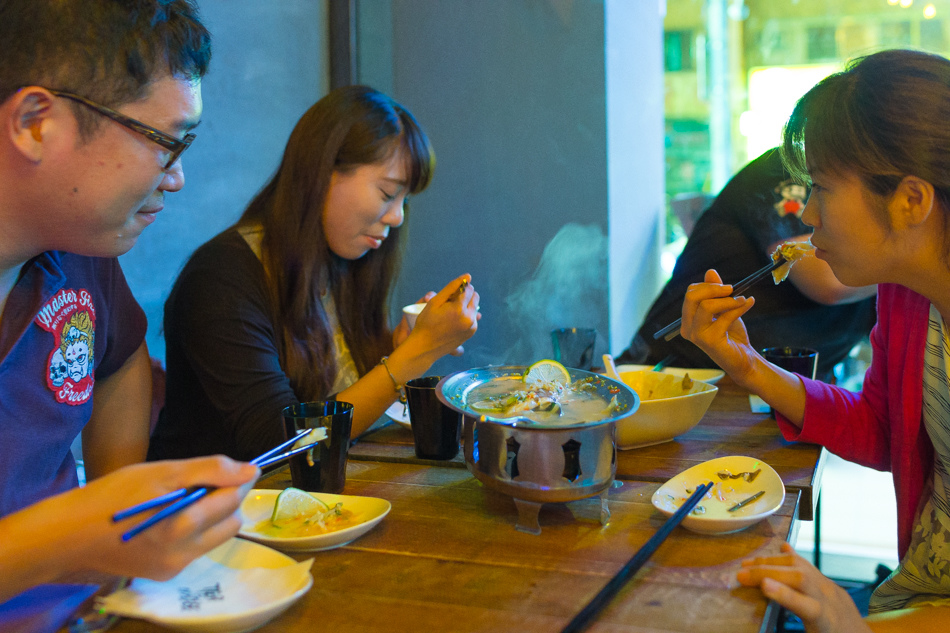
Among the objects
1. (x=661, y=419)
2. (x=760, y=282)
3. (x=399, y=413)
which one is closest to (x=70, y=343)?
(x=399, y=413)

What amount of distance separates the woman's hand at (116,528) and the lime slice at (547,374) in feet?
2.23

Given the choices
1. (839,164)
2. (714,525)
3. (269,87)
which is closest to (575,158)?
(269,87)

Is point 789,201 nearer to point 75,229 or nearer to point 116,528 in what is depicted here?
point 75,229

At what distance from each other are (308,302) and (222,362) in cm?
33

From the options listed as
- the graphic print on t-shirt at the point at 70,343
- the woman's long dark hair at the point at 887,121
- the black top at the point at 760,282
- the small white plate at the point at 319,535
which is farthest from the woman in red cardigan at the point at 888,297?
the graphic print on t-shirt at the point at 70,343

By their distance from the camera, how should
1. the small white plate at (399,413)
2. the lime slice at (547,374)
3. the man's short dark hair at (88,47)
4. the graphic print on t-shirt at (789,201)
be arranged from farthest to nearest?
the graphic print on t-shirt at (789,201) < the small white plate at (399,413) < the lime slice at (547,374) < the man's short dark hair at (88,47)

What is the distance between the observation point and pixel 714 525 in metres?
1.13

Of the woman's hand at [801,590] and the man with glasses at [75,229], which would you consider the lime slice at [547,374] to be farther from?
the man with glasses at [75,229]

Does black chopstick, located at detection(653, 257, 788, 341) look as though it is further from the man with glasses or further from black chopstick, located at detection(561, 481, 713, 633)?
the man with glasses

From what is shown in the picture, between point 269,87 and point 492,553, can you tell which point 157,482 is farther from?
point 269,87

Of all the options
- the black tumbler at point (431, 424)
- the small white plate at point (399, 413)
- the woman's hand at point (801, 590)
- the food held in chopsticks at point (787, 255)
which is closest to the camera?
the woman's hand at point (801, 590)

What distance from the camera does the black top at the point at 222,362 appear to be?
174 cm

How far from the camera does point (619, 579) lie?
929 mm

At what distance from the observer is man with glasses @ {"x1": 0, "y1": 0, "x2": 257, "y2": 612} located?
85 centimetres
